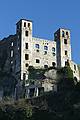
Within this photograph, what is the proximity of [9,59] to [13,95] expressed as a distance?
34.2 ft

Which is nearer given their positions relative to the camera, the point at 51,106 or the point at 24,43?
the point at 51,106

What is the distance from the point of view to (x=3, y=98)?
4328 inches

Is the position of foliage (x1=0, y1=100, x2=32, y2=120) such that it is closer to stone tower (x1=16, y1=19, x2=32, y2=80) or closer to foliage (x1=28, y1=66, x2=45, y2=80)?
foliage (x1=28, y1=66, x2=45, y2=80)

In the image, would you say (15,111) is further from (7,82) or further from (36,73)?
(7,82)

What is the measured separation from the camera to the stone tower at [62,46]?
386 feet

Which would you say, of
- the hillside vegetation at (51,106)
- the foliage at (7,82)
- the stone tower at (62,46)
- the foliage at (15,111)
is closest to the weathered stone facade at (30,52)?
the stone tower at (62,46)

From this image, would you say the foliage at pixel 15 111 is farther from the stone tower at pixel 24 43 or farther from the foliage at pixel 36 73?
the stone tower at pixel 24 43

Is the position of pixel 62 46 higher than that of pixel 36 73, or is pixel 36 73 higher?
pixel 62 46

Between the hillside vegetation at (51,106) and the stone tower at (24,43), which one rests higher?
the stone tower at (24,43)

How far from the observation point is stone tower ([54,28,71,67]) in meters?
118

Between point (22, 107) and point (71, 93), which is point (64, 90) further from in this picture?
point (22, 107)

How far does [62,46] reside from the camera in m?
119

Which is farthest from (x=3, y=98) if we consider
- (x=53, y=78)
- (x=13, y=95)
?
(x=53, y=78)

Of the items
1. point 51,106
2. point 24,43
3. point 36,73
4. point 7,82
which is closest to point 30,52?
point 24,43
